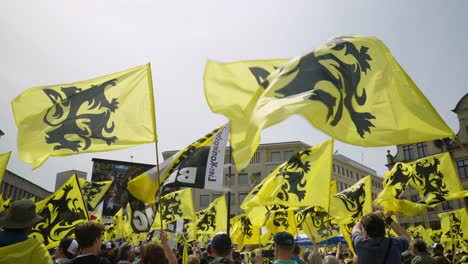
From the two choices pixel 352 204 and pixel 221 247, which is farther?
pixel 352 204

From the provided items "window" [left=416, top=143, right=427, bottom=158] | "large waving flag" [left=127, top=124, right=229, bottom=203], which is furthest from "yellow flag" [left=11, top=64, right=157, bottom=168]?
"window" [left=416, top=143, right=427, bottom=158]

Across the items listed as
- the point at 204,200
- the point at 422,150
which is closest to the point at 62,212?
the point at 422,150

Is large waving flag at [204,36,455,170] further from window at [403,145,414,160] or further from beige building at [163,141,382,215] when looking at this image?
beige building at [163,141,382,215]

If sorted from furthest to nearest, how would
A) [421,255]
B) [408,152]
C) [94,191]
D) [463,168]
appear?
[408,152] → [463,168] → [94,191] → [421,255]

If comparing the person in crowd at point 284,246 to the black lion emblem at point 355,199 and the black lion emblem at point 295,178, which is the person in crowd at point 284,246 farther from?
the black lion emblem at point 355,199

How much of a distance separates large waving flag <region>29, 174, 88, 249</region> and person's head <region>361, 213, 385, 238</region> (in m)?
7.13

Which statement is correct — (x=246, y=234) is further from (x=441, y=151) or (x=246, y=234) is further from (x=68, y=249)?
(x=441, y=151)

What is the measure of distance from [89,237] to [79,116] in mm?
3817

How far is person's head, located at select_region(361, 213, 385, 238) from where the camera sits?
4.07 meters

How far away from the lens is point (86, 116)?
265 inches

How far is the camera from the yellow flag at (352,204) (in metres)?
10.0

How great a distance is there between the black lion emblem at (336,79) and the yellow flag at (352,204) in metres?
6.16

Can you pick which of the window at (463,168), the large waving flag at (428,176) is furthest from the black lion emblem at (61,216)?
the window at (463,168)

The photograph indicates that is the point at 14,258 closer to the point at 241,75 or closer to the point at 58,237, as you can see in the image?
the point at 241,75
